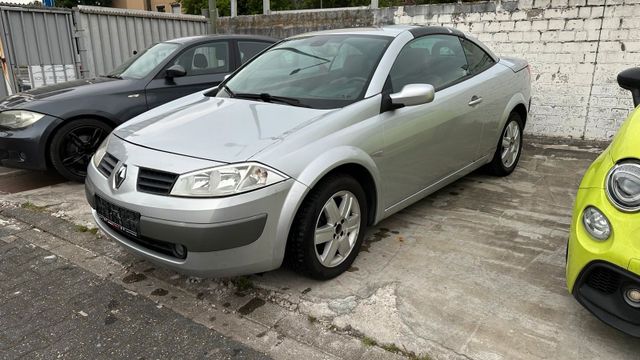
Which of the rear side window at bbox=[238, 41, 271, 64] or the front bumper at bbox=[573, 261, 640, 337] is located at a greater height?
the rear side window at bbox=[238, 41, 271, 64]

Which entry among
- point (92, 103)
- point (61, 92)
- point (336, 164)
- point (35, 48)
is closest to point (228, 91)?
point (336, 164)

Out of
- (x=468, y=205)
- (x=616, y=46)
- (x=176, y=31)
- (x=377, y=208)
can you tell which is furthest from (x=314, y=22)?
(x=377, y=208)

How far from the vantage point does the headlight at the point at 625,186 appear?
2051mm

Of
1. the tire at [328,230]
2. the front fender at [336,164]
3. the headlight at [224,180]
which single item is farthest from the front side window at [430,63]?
the headlight at [224,180]

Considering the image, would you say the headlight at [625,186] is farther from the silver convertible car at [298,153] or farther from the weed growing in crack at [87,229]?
the weed growing in crack at [87,229]

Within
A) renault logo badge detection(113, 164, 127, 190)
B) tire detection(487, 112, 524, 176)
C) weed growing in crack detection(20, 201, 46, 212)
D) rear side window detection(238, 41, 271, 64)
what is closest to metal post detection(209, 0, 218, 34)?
rear side window detection(238, 41, 271, 64)

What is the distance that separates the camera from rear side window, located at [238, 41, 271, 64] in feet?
19.9

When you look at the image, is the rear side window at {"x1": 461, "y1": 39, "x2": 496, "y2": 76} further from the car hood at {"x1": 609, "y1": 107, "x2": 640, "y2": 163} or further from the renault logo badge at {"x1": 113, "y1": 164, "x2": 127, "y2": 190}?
the renault logo badge at {"x1": 113, "y1": 164, "x2": 127, "y2": 190}

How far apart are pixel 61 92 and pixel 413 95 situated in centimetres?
385

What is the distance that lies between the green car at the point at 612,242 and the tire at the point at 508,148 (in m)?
2.39

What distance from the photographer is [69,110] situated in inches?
188

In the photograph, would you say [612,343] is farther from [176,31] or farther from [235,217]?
[176,31]

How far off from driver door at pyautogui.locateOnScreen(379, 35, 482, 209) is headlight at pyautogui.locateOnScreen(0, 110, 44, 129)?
3.57m

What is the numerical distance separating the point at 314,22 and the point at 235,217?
251 inches
